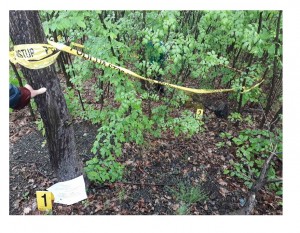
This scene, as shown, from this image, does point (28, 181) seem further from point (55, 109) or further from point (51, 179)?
point (55, 109)

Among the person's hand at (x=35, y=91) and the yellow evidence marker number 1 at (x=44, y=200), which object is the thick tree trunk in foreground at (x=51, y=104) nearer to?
the person's hand at (x=35, y=91)

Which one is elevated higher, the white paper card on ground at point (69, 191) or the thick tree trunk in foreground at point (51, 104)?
the thick tree trunk in foreground at point (51, 104)

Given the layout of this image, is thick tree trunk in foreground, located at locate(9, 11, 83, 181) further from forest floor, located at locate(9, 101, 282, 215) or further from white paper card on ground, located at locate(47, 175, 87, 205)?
forest floor, located at locate(9, 101, 282, 215)

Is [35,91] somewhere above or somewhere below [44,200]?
above

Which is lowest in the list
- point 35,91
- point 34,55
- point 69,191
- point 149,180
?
Answer: point 149,180

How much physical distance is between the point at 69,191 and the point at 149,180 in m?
1.18

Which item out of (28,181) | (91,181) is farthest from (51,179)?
(91,181)

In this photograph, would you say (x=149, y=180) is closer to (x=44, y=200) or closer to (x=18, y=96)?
(x=44, y=200)

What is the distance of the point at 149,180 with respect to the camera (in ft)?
12.6

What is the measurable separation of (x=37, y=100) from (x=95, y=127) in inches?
74.1

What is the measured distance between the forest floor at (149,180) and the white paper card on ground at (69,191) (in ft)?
0.24

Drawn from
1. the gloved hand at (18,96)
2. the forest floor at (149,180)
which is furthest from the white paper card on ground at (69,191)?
the gloved hand at (18,96)

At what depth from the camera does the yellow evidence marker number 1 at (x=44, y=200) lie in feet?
10.1

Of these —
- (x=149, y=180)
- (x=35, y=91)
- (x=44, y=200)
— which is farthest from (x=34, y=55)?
(x=149, y=180)
